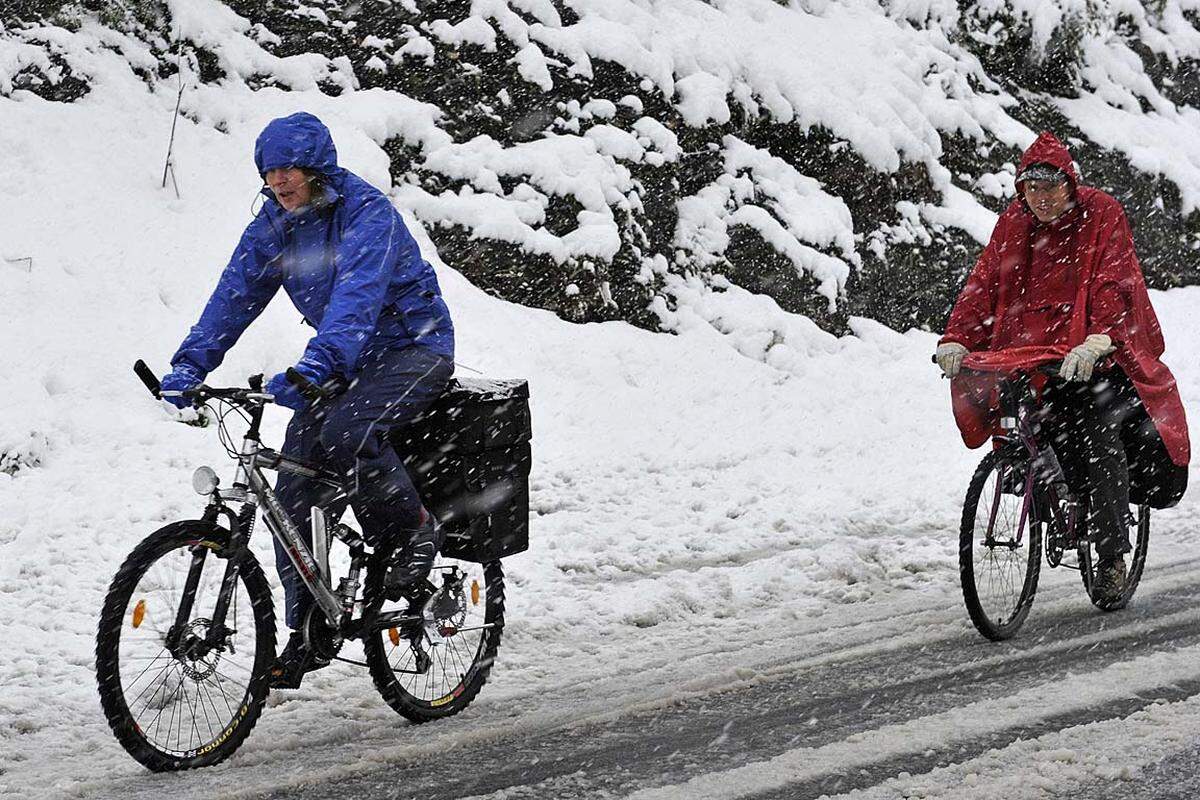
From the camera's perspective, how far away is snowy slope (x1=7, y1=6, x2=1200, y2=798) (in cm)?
495

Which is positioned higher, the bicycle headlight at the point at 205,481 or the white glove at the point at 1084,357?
the white glove at the point at 1084,357

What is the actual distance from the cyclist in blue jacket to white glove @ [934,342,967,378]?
8.00ft

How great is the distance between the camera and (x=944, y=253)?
1336 cm

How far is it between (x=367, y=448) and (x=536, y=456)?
4696 mm

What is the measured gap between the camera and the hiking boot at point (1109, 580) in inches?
229

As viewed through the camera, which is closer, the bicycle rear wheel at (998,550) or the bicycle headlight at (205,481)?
the bicycle headlight at (205,481)

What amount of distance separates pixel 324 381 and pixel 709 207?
863 cm

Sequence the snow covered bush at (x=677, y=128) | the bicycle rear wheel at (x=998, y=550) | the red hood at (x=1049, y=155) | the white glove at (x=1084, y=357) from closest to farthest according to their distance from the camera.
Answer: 1. the white glove at (x=1084, y=357)
2. the bicycle rear wheel at (x=998, y=550)
3. the red hood at (x=1049, y=155)
4. the snow covered bush at (x=677, y=128)

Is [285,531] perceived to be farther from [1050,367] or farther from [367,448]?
[1050,367]

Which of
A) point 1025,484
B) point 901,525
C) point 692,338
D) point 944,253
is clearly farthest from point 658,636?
point 944,253

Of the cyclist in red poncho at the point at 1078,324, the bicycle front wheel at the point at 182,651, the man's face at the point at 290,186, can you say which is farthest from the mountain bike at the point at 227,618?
the cyclist in red poncho at the point at 1078,324

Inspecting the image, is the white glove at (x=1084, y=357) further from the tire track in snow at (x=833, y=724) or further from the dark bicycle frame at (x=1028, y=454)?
the tire track in snow at (x=833, y=724)

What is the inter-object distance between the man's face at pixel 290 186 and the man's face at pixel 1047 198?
338 cm

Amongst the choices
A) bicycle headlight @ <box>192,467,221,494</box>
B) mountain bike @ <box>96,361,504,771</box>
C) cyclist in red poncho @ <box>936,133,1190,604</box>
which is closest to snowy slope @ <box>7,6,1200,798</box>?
mountain bike @ <box>96,361,504,771</box>
